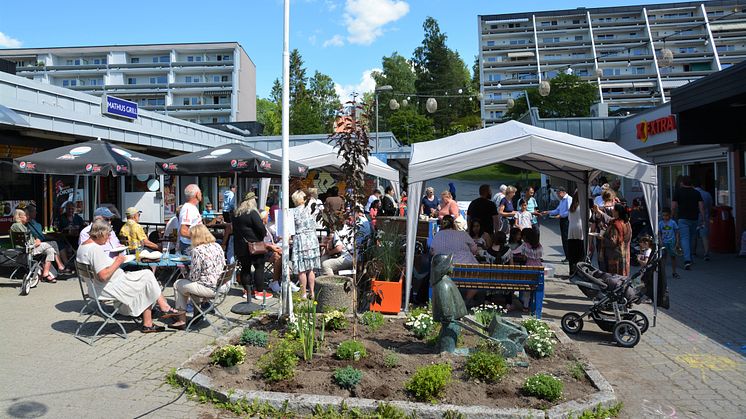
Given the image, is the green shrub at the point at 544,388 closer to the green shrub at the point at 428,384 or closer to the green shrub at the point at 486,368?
the green shrub at the point at 486,368

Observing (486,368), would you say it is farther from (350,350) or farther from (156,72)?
(156,72)

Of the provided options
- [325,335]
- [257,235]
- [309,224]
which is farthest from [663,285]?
[257,235]

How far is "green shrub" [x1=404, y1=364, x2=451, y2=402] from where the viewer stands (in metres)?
4.44

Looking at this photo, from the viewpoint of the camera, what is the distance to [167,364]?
5.46 m

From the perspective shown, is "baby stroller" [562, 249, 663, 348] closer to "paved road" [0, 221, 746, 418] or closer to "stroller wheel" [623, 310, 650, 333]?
"stroller wheel" [623, 310, 650, 333]

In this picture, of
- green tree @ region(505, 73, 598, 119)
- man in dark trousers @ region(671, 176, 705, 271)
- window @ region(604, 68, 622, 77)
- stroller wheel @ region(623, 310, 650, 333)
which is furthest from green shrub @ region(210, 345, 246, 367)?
window @ region(604, 68, 622, 77)

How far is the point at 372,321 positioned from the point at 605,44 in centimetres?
9823

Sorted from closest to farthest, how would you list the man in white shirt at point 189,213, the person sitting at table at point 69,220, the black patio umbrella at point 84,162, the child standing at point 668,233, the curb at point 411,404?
the curb at point 411,404, the man in white shirt at point 189,213, the black patio umbrella at point 84,162, the person sitting at table at point 69,220, the child standing at point 668,233

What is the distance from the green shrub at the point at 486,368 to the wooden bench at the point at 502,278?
2.45 m

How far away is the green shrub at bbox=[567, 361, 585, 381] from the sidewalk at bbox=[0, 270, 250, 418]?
3.18 meters

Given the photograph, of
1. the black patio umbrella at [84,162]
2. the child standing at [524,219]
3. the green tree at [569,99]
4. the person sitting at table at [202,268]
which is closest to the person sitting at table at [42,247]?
the black patio umbrella at [84,162]

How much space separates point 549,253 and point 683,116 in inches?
184

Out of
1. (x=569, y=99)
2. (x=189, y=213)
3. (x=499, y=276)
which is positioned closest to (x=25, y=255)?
(x=189, y=213)

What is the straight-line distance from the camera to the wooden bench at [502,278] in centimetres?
727
